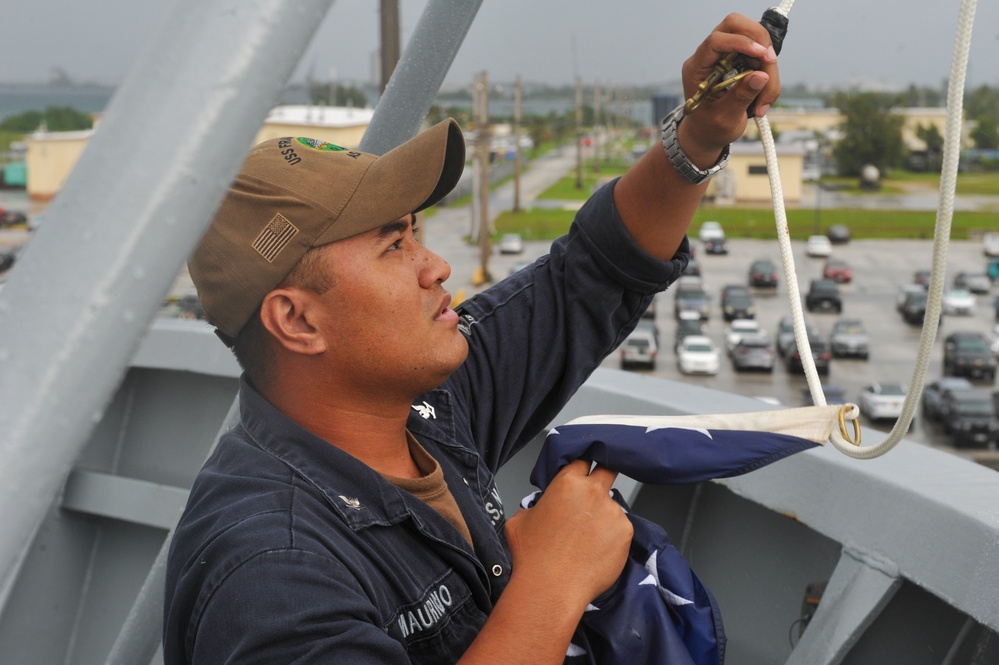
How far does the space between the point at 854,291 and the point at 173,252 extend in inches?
1764

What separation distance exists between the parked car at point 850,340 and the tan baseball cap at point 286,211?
32.4m

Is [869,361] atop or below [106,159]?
below

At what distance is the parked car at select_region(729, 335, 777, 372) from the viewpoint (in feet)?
100

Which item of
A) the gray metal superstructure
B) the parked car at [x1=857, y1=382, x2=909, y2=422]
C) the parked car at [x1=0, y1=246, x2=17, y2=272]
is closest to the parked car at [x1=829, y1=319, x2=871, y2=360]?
the parked car at [x1=857, y1=382, x2=909, y2=422]

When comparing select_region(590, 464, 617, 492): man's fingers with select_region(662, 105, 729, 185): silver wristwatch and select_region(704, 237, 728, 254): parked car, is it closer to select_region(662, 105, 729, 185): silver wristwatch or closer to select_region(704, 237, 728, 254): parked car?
select_region(662, 105, 729, 185): silver wristwatch

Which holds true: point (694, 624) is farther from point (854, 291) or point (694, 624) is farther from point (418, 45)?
point (854, 291)

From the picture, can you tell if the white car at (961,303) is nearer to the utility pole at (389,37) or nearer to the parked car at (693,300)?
the parked car at (693,300)

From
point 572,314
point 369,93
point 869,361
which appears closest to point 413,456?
point 572,314

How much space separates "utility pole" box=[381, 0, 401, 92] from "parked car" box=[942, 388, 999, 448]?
18445 mm

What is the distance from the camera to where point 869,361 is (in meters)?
32.7

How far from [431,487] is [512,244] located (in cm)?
4103

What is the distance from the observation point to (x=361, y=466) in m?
1.59

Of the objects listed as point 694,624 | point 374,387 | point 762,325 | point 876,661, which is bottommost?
point 762,325

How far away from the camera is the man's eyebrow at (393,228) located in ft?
5.36
